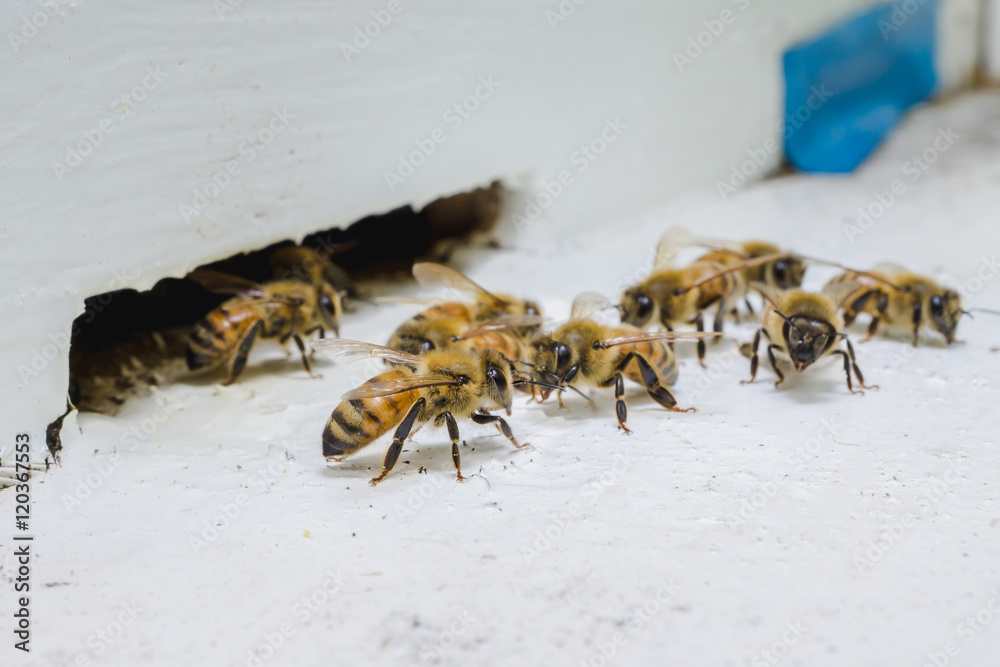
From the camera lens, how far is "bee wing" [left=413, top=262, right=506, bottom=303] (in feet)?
7.69

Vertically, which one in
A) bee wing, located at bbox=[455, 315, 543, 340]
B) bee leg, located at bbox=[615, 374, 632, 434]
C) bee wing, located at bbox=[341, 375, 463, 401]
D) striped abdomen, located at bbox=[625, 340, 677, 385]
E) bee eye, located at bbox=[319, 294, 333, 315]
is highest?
bee eye, located at bbox=[319, 294, 333, 315]

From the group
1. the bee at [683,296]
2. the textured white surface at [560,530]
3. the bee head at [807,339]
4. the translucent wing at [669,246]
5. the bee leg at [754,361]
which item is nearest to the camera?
the textured white surface at [560,530]

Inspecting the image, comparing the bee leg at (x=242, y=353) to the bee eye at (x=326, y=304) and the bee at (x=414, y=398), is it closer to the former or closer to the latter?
the bee eye at (x=326, y=304)

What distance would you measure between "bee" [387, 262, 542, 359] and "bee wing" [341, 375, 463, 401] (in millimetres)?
256

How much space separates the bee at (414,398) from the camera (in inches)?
67.0

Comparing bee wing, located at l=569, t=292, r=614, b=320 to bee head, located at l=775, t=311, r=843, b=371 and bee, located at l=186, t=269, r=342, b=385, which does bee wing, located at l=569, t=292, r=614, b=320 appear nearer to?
bee head, located at l=775, t=311, r=843, b=371

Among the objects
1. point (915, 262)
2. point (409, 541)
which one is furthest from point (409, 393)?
point (915, 262)

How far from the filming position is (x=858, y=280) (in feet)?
8.26

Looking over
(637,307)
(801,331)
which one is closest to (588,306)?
(637,307)

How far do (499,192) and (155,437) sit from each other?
67.8 inches

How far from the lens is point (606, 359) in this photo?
1.98 metres

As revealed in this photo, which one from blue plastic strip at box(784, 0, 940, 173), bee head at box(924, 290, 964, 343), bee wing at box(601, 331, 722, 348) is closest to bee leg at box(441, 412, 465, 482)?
bee wing at box(601, 331, 722, 348)

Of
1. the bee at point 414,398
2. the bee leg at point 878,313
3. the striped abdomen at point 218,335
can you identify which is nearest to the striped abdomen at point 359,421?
the bee at point 414,398

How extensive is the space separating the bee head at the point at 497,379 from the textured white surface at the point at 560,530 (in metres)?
0.12
